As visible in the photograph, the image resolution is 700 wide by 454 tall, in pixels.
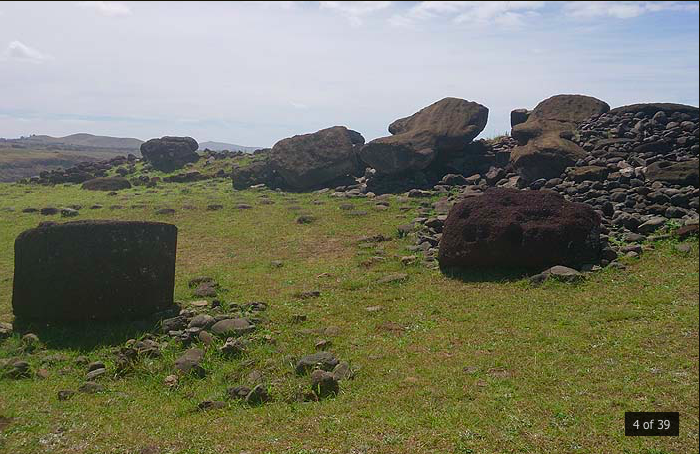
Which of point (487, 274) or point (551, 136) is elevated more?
point (551, 136)

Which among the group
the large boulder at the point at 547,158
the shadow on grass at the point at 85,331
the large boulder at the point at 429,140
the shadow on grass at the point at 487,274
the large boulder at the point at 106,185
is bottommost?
the shadow on grass at the point at 85,331

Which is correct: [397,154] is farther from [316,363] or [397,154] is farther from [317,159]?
[316,363]

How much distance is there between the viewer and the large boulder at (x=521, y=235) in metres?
13.1

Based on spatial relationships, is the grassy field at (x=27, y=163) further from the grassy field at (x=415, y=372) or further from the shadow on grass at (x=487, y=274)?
the shadow on grass at (x=487, y=274)

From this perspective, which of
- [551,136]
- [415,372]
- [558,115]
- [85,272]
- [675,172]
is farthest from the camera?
[558,115]

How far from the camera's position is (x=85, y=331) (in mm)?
10875

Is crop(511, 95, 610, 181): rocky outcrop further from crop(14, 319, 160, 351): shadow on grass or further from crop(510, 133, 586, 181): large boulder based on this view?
crop(14, 319, 160, 351): shadow on grass

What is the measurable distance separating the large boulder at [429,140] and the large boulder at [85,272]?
52.6ft

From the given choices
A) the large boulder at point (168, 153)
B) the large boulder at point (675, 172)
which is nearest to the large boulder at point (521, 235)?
the large boulder at point (675, 172)

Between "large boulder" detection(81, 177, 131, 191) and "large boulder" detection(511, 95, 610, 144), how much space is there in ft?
75.2

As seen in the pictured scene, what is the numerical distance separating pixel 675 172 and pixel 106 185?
29.7 meters

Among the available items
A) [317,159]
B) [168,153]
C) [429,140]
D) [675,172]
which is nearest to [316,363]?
[675,172]

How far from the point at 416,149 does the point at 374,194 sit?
2755 millimetres

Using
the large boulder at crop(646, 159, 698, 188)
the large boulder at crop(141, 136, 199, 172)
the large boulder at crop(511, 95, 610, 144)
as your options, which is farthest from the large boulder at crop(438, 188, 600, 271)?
the large boulder at crop(141, 136, 199, 172)
